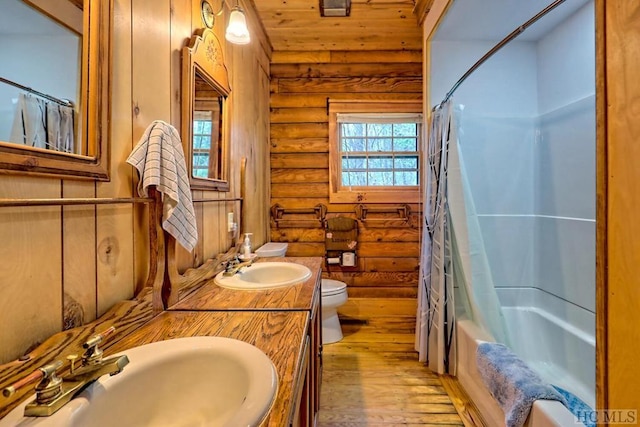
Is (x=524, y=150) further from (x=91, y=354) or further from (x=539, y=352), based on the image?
(x=91, y=354)

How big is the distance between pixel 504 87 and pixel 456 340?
77.6 inches

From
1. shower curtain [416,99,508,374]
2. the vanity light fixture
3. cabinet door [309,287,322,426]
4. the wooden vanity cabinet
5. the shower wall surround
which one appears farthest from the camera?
the shower wall surround

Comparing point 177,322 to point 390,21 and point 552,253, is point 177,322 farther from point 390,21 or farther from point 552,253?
point 390,21

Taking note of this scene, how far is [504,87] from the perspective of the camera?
2.38 m

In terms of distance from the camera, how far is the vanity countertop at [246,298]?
1.02 m

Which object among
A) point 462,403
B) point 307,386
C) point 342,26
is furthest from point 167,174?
point 342,26

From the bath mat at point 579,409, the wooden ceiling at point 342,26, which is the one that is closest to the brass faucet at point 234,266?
the bath mat at point 579,409

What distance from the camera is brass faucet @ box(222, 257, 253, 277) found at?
140 cm

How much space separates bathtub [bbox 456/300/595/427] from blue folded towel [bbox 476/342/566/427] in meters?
0.18

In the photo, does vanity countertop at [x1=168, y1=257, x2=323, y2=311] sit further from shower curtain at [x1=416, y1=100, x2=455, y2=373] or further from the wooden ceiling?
the wooden ceiling

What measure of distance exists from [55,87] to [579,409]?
220 cm

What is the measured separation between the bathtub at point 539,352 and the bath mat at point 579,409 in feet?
0.46

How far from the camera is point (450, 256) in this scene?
1.89 meters
